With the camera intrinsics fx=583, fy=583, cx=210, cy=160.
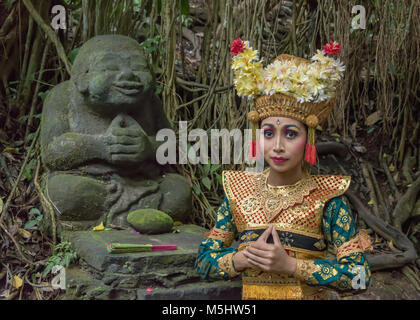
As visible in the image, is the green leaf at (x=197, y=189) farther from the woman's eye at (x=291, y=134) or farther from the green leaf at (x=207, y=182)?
the woman's eye at (x=291, y=134)

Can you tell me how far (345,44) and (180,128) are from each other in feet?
4.77

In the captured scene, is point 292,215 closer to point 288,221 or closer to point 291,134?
point 288,221

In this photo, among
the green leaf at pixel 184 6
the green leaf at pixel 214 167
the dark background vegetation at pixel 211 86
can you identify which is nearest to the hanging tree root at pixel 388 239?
the dark background vegetation at pixel 211 86

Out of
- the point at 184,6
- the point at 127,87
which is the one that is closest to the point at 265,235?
the point at 127,87

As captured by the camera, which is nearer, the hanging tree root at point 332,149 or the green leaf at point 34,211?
the green leaf at point 34,211

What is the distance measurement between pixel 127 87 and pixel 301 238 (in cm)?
165

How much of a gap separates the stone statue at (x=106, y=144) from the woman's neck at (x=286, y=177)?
131cm

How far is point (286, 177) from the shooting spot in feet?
8.04

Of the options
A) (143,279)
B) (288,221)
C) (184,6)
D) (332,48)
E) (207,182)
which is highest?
(184,6)

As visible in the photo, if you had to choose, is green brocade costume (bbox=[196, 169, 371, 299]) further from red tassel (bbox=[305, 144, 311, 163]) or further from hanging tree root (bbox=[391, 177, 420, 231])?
hanging tree root (bbox=[391, 177, 420, 231])

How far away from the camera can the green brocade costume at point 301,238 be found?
223 cm

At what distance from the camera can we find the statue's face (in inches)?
139

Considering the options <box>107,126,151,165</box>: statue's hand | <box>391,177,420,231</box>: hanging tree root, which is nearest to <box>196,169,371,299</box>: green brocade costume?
<box>107,126,151,165</box>: statue's hand

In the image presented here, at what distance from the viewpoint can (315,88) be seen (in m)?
2.31
